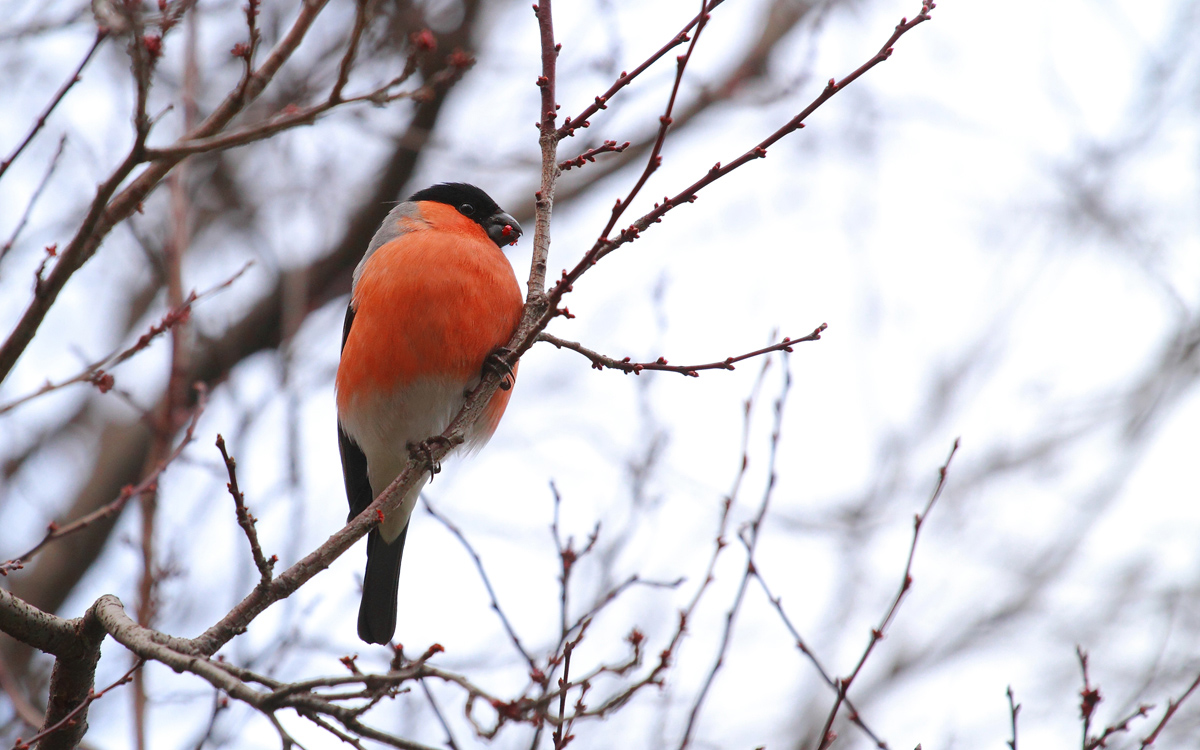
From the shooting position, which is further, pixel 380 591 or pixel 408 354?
pixel 380 591

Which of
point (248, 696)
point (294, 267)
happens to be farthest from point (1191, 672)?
point (294, 267)

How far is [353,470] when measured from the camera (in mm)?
4715

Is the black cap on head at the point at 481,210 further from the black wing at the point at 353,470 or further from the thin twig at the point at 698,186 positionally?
the thin twig at the point at 698,186

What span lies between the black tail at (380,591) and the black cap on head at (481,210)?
149 cm

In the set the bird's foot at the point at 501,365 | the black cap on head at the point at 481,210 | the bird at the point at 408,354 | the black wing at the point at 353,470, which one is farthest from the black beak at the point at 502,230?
the bird's foot at the point at 501,365

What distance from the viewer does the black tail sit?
4.31 metres

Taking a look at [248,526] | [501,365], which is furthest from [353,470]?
[248,526]

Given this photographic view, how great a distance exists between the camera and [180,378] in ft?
14.7

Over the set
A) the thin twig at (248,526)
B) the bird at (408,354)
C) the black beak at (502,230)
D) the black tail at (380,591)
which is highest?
the black beak at (502,230)

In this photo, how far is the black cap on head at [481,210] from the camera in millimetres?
4875

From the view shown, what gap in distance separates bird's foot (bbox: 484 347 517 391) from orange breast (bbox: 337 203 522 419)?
5 centimetres

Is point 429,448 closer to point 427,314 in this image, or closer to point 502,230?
point 427,314

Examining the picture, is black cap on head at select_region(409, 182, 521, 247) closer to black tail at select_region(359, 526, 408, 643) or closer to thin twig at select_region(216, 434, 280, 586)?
black tail at select_region(359, 526, 408, 643)

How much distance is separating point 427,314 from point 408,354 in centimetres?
17
